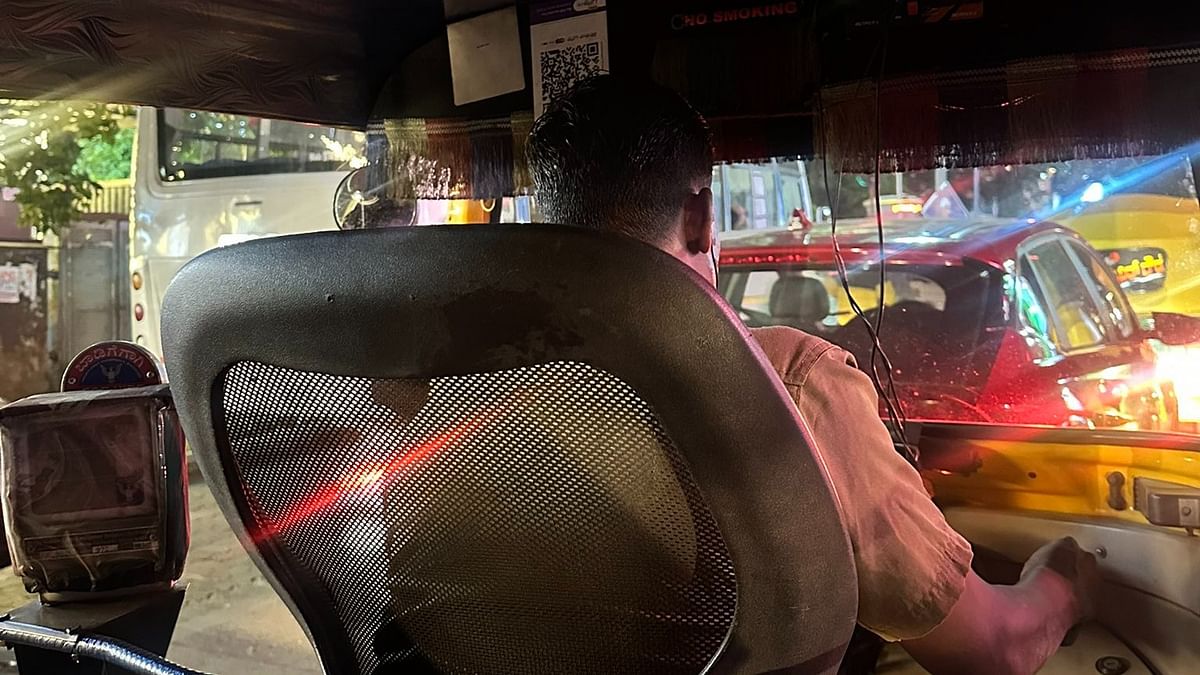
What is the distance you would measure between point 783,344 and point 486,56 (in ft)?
4.27

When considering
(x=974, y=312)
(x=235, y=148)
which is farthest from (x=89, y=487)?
(x=235, y=148)

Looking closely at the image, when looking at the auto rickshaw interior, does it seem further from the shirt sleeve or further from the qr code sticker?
the shirt sleeve

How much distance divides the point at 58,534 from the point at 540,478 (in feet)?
3.49

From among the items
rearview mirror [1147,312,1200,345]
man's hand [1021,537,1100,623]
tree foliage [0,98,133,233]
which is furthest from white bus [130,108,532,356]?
man's hand [1021,537,1100,623]

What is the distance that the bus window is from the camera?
5855 mm

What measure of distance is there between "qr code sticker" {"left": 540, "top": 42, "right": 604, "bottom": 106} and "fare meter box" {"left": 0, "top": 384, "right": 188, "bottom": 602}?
991mm

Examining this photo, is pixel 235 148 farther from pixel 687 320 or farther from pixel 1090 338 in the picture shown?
pixel 687 320

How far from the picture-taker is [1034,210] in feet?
10.6

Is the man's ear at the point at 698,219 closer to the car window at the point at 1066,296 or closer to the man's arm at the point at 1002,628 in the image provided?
the man's arm at the point at 1002,628

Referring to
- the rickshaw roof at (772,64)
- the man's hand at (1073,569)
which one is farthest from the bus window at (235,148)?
the man's hand at (1073,569)

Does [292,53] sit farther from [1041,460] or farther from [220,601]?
[220,601]

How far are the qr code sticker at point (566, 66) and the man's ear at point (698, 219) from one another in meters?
0.96

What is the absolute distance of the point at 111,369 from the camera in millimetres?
1641

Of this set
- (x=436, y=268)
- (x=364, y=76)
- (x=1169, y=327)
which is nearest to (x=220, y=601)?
(x=364, y=76)
